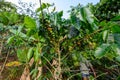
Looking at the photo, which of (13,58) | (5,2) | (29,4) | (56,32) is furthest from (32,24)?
(5,2)

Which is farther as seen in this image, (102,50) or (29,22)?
(29,22)

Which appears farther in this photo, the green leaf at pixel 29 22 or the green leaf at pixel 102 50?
the green leaf at pixel 29 22

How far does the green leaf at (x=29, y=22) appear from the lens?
3.41 feet

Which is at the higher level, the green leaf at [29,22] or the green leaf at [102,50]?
the green leaf at [29,22]

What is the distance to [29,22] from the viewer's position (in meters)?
1.05

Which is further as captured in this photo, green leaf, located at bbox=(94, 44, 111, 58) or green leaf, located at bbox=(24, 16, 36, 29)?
green leaf, located at bbox=(24, 16, 36, 29)

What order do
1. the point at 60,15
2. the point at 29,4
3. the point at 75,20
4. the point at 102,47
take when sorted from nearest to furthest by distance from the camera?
the point at 102,47
the point at 75,20
the point at 60,15
the point at 29,4

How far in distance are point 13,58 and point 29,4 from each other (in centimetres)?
154

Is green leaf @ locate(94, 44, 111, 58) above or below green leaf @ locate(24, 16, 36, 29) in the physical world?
below

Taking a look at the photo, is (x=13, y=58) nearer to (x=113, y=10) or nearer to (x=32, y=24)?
(x=113, y=10)

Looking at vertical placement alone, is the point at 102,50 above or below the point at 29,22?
below

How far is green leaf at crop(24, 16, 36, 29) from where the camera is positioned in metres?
1.04

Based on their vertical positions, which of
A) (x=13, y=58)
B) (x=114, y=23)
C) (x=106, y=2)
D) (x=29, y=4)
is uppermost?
(x=29, y=4)

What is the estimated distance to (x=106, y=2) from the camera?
4.16m
